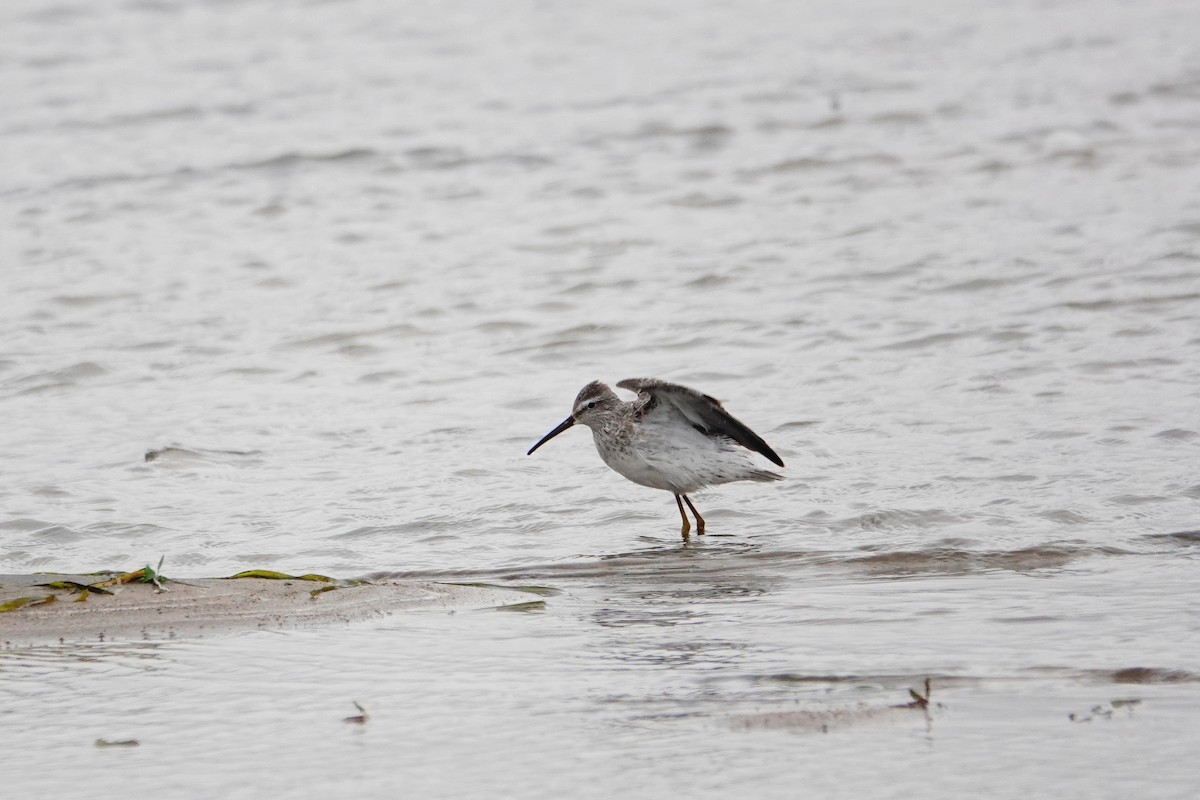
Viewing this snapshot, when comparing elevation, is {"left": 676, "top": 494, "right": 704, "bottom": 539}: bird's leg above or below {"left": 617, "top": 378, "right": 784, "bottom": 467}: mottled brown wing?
below

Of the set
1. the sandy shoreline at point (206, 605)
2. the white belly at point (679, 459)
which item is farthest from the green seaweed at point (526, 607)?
the white belly at point (679, 459)

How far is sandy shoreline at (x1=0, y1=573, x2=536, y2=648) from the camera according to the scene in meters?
5.76

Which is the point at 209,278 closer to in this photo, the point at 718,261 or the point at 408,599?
the point at 718,261

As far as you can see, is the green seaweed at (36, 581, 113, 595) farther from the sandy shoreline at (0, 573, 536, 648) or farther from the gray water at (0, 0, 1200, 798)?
the gray water at (0, 0, 1200, 798)

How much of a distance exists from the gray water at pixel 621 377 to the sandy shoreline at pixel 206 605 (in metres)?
0.19

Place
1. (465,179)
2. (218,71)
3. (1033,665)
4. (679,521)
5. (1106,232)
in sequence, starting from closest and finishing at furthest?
1. (1033,665)
2. (679,521)
3. (1106,232)
4. (465,179)
5. (218,71)

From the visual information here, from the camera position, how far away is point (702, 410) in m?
7.89

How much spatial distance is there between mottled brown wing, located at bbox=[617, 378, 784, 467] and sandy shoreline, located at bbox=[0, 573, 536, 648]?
5.31 ft

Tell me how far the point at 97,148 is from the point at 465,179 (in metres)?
4.25

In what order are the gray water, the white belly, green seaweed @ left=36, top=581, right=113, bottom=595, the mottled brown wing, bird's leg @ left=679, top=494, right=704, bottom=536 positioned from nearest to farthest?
the gray water, green seaweed @ left=36, top=581, right=113, bottom=595, the mottled brown wing, bird's leg @ left=679, top=494, right=704, bottom=536, the white belly

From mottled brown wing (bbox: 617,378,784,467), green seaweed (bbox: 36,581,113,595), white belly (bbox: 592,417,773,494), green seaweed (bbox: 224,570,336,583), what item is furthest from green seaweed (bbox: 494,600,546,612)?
white belly (bbox: 592,417,773,494)

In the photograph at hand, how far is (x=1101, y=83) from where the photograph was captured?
17.2 metres

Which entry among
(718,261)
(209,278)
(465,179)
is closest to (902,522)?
(718,261)

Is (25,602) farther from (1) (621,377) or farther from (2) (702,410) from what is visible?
(1) (621,377)
